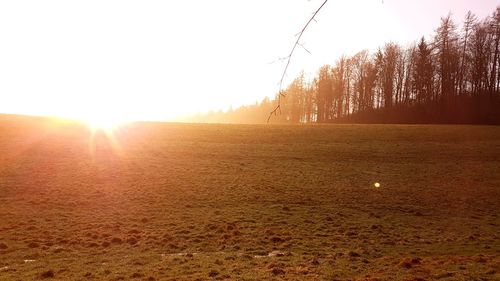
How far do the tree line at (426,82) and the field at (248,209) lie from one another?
2876 cm

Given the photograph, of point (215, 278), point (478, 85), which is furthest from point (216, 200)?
point (478, 85)

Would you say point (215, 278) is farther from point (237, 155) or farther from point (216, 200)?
point (237, 155)

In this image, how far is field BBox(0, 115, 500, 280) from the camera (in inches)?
444

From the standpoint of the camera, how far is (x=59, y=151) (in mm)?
35500

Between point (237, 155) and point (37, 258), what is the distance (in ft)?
81.3

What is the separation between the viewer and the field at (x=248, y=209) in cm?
1127

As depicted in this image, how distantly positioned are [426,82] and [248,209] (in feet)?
204

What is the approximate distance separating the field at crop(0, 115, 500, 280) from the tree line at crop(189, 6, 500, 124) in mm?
28764

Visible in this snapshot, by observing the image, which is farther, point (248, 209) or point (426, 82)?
point (426, 82)

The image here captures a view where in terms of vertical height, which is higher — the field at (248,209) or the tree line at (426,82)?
the tree line at (426,82)

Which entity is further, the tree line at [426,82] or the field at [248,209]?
the tree line at [426,82]

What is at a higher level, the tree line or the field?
the tree line

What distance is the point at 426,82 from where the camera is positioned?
7269cm

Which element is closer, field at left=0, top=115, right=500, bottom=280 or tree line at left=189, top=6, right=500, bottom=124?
field at left=0, top=115, right=500, bottom=280
